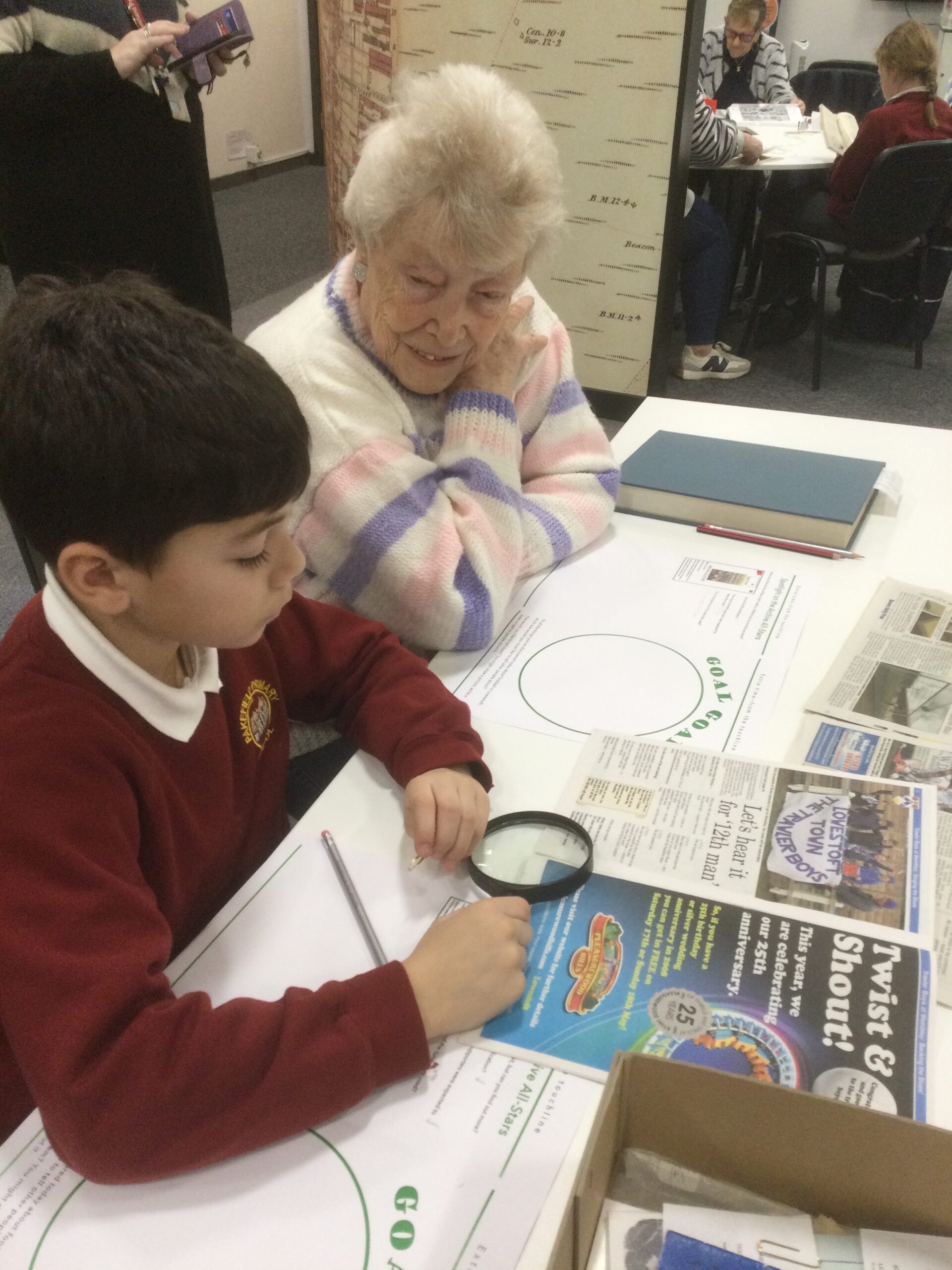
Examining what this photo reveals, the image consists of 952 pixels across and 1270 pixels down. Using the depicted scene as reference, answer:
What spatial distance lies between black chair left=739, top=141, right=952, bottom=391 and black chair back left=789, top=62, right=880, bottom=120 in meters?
2.19

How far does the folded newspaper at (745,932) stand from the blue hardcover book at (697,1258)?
0.38 feet

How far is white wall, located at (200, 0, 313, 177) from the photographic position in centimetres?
562

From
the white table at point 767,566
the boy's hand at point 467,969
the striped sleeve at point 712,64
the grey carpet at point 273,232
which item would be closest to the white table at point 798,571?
the white table at point 767,566

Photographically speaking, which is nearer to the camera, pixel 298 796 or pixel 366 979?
pixel 366 979

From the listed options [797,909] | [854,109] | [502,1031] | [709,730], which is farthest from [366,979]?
[854,109]

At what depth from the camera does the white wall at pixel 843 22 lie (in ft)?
19.3

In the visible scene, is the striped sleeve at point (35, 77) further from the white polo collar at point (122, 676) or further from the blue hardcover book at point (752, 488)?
the white polo collar at point (122, 676)

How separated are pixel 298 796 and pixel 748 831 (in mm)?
568

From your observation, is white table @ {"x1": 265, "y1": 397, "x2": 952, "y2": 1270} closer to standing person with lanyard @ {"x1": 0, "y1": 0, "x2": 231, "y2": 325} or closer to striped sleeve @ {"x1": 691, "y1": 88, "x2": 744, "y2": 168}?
standing person with lanyard @ {"x1": 0, "y1": 0, "x2": 231, "y2": 325}

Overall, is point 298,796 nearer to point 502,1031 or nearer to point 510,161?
point 502,1031

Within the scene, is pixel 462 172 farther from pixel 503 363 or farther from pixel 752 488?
pixel 752 488

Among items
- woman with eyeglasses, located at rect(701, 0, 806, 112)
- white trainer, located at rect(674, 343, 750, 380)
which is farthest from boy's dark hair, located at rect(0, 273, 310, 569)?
woman with eyeglasses, located at rect(701, 0, 806, 112)

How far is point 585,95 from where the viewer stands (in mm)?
2822

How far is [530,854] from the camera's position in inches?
32.0
